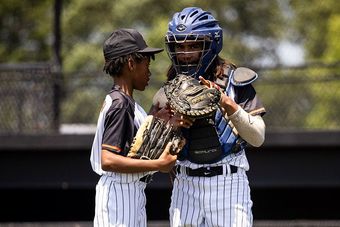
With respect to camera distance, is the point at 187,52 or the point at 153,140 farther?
the point at 187,52

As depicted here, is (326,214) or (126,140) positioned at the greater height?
(126,140)

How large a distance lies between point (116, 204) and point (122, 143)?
36cm

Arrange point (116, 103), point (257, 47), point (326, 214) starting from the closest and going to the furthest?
point (116, 103)
point (326, 214)
point (257, 47)

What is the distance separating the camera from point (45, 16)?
1939cm

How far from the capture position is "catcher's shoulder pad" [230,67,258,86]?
5.39m

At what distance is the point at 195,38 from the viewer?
541 cm

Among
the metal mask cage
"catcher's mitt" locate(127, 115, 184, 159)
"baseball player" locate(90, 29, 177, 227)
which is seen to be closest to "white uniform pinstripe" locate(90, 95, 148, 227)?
"baseball player" locate(90, 29, 177, 227)

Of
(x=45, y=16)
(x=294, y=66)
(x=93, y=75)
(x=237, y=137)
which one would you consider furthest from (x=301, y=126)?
(x=45, y=16)

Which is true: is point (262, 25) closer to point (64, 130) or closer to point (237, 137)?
point (64, 130)

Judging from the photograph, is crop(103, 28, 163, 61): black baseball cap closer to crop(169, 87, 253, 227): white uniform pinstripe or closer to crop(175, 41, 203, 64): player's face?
crop(175, 41, 203, 64): player's face

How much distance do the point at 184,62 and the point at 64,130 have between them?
6.28 meters

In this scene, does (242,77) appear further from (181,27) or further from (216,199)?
(216,199)

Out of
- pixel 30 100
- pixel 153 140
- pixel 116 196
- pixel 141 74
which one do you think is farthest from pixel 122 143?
pixel 30 100

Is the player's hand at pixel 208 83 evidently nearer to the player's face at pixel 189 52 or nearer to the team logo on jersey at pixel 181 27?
the player's face at pixel 189 52
